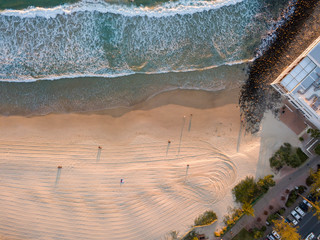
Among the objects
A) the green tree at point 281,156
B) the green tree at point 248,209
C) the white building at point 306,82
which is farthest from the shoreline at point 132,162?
A: the white building at point 306,82

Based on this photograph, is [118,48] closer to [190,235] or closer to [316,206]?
[190,235]

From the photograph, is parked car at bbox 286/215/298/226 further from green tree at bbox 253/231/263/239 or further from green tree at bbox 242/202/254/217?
green tree at bbox 242/202/254/217

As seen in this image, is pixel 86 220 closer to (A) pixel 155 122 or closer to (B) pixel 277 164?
(A) pixel 155 122

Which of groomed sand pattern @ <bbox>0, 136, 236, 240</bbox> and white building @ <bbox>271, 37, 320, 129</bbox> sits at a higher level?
groomed sand pattern @ <bbox>0, 136, 236, 240</bbox>

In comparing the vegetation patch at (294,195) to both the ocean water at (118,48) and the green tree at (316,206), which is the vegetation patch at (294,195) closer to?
the green tree at (316,206)

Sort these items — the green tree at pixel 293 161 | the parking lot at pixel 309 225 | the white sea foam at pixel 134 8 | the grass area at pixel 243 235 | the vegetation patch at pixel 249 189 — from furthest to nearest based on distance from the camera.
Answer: the parking lot at pixel 309 225, the grass area at pixel 243 235, the white sea foam at pixel 134 8, the vegetation patch at pixel 249 189, the green tree at pixel 293 161

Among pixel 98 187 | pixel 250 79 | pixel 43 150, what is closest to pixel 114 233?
pixel 98 187

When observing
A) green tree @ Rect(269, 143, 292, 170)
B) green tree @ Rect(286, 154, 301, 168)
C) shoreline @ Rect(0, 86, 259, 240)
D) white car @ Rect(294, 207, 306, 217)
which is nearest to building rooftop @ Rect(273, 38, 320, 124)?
green tree @ Rect(269, 143, 292, 170)
